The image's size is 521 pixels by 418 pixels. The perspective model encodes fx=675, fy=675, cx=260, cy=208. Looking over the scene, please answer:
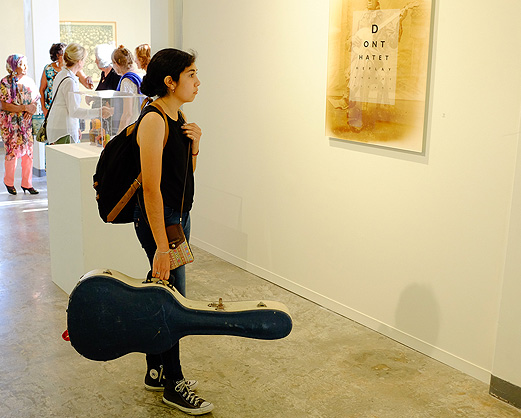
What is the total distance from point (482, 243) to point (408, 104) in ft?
2.89

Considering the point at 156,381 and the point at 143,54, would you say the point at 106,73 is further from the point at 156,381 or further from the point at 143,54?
the point at 156,381

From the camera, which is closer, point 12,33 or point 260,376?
point 260,376

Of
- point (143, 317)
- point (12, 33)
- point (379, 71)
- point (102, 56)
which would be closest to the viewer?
point (143, 317)

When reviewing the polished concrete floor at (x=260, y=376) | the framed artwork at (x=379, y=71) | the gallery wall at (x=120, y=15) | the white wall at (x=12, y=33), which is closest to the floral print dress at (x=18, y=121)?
the polished concrete floor at (x=260, y=376)

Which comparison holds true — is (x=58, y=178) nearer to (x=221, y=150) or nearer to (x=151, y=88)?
(x=221, y=150)

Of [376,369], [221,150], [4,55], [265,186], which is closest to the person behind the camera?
[376,369]

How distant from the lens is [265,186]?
5.12 m

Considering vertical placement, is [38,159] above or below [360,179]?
below

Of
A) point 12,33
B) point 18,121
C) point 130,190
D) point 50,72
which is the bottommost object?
point 18,121

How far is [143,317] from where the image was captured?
2.83 m

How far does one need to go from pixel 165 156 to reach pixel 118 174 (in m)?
0.22

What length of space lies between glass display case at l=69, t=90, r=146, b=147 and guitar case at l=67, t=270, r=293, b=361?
7.35ft

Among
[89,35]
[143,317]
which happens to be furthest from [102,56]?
[89,35]

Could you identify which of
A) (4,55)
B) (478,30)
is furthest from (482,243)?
(4,55)
